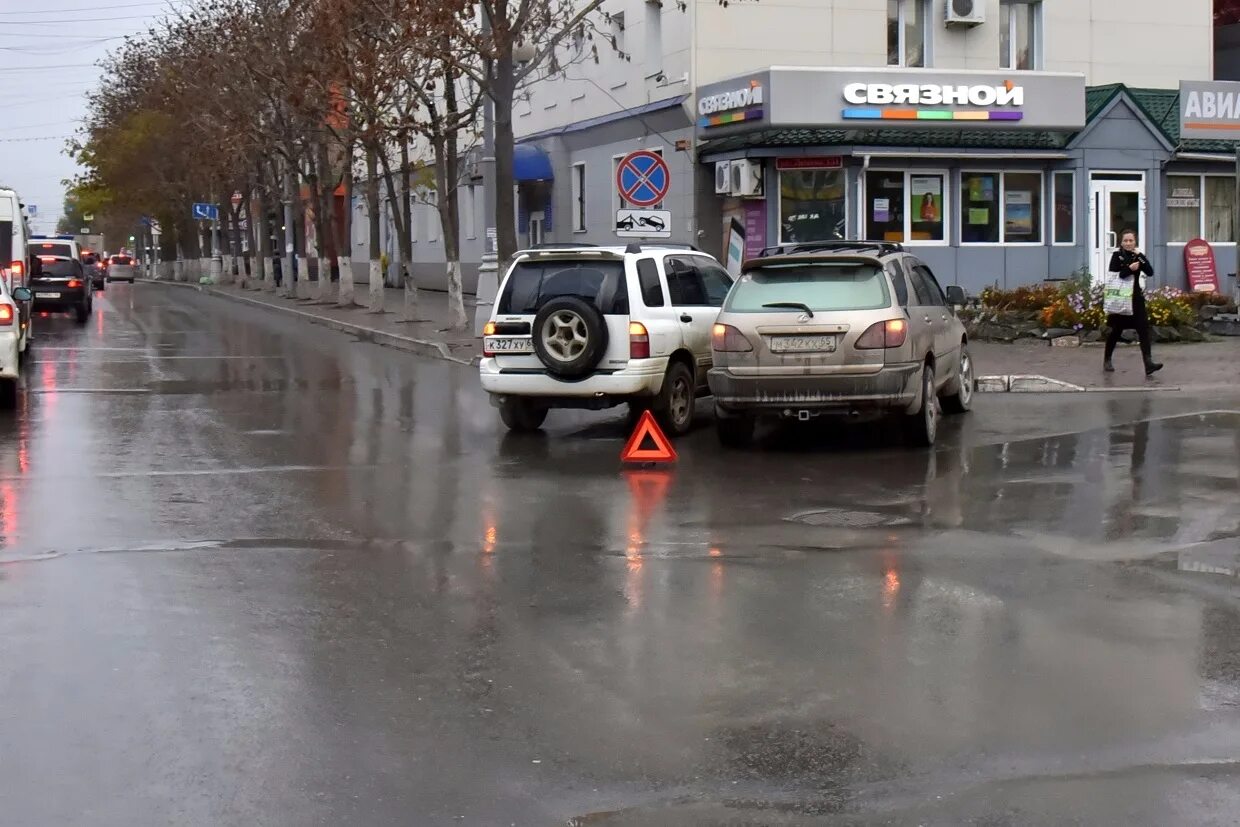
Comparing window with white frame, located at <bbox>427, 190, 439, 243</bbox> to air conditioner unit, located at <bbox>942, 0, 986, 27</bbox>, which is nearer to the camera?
air conditioner unit, located at <bbox>942, 0, 986, 27</bbox>

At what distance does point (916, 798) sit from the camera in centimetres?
487

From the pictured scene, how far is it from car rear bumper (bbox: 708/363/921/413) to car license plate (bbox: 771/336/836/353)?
0.69ft

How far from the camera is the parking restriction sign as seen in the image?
2023 centimetres

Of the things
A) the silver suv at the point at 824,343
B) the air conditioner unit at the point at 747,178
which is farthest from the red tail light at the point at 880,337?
the air conditioner unit at the point at 747,178

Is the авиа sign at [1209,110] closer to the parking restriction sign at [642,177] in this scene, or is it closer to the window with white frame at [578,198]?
the parking restriction sign at [642,177]

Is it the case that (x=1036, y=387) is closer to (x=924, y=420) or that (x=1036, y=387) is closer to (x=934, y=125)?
(x=924, y=420)

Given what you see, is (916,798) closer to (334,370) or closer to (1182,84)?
(334,370)

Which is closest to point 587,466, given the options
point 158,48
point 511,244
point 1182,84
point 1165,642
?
point 1165,642

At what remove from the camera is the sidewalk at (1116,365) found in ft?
59.4

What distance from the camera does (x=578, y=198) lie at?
38.1 metres

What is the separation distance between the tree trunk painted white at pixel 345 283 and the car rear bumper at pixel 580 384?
2501cm

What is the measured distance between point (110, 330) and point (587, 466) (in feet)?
74.1

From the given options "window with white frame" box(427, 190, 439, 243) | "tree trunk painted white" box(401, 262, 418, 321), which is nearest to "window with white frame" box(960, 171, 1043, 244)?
"tree trunk painted white" box(401, 262, 418, 321)

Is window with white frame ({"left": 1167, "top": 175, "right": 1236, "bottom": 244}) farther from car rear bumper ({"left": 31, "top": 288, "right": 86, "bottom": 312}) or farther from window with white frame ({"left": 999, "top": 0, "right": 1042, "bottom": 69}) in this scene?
car rear bumper ({"left": 31, "top": 288, "right": 86, "bottom": 312})
